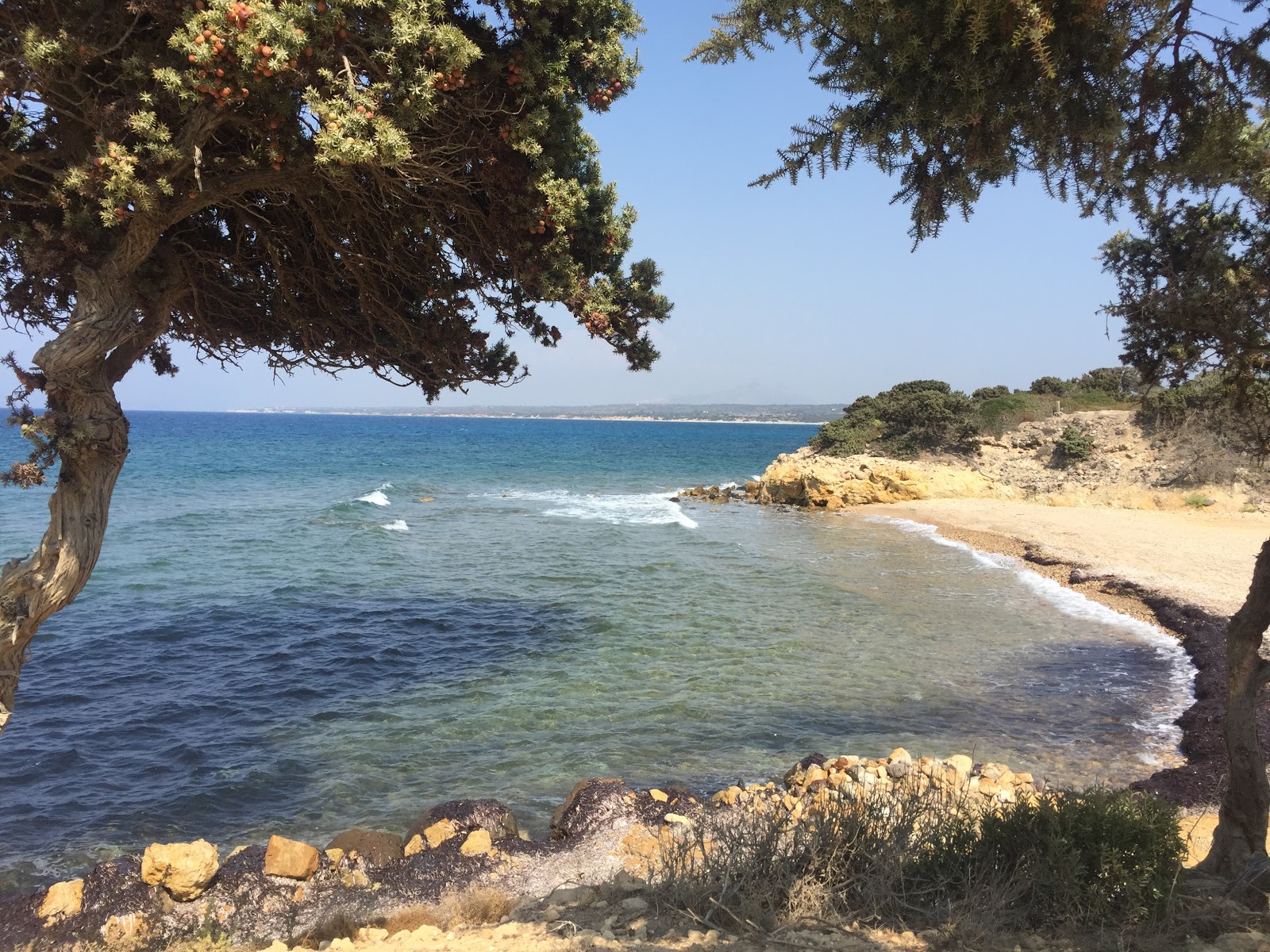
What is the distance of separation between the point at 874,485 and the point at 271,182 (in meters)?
31.9

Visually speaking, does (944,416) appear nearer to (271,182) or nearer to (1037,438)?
(1037,438)

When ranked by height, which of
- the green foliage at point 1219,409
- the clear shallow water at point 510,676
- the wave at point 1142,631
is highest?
the green foliage at point 1219,409

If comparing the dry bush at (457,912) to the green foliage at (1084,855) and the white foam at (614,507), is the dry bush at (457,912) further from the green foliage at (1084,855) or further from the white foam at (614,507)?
the white foam at (614,507)

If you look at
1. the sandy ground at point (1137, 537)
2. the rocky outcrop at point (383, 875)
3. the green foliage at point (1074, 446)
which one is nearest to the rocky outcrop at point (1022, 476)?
the green foliage at point (1074, 446)

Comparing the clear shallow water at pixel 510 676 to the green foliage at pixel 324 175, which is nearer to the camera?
the green foliage at pixel 324 175

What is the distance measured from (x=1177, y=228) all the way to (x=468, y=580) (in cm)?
1766

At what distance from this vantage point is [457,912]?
5762 mm

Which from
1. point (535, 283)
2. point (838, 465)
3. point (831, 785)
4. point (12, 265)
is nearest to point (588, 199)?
point (535, 283)

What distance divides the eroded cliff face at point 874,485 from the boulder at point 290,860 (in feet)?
97.8

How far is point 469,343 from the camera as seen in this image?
8.09 meters

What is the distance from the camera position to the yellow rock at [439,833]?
22.7 feet

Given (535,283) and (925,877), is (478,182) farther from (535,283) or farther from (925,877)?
(925,877)

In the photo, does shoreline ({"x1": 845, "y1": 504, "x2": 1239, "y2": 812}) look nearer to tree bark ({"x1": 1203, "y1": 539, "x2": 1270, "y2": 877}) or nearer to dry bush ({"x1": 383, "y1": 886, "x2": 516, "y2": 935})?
tree bark ({"x1": 1203, "y1": 539, "x2": 1270, "y2": 877})

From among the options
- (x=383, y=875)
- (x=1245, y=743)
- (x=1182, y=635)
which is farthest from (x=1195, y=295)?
(x=1182, y=635)
